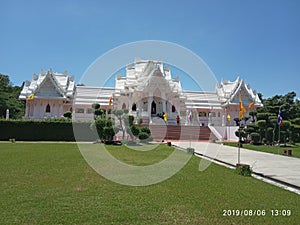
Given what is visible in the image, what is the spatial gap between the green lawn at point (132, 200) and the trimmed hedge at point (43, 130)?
18027 mm

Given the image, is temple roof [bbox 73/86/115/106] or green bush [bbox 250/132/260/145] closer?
green bush [bbox 250/132/260/145]

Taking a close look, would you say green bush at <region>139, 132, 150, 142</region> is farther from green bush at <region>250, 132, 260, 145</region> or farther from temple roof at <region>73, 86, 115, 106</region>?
temple roof at <region>73, 86, 115, 106</region>

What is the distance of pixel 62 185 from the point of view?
6.78 m

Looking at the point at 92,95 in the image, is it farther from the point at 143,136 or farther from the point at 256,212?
the point at 256,212

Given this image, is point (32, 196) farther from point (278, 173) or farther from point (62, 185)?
point (278, 173)

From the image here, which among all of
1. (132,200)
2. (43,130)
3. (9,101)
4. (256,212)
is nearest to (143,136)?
(43,130)

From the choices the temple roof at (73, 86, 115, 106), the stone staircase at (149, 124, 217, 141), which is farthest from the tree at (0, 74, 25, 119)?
the stone staircase at (149, 124, 217, 141)

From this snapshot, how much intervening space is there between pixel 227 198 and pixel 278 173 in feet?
15.1

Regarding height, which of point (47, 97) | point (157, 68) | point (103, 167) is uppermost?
point (157, 68)

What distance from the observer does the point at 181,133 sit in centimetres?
2997

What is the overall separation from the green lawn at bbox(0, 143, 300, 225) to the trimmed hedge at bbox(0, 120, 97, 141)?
59.1 feet

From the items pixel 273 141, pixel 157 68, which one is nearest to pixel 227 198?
pixel 273 141

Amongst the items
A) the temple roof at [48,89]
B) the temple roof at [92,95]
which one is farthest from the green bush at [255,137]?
the temple roof at [48,89]

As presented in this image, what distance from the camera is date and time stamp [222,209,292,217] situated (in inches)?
191
